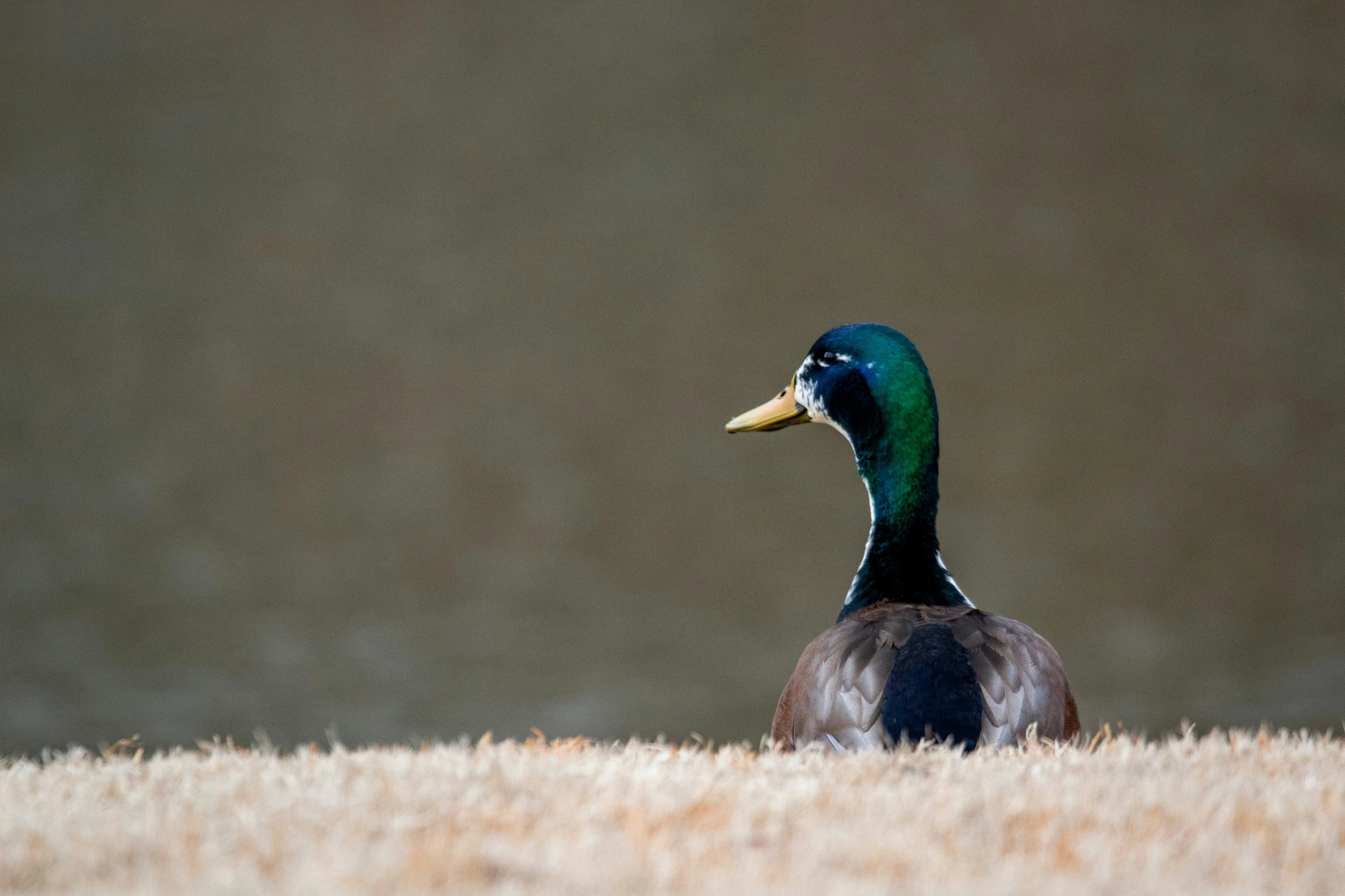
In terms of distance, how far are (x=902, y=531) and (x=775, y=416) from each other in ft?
1.69

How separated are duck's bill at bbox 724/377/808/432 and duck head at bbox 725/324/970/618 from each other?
13 cm

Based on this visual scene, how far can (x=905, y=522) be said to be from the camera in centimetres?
269

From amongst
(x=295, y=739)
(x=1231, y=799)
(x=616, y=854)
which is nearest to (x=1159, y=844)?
(x=1231, y=799)

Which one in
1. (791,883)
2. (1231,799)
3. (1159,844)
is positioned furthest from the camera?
(1231,799)

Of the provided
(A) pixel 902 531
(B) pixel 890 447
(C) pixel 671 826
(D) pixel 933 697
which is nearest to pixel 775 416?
(B) pixel 890 447

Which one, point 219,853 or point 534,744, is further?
point 534,744

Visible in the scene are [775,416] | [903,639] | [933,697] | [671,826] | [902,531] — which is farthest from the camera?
[775,416]

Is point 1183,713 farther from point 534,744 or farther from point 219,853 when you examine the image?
point 219,853

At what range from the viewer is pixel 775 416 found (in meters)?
3.10

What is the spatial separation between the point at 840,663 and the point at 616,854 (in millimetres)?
1052

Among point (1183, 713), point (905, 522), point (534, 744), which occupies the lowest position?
point (1183, 713)

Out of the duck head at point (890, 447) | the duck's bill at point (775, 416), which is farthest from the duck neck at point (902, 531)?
the duck's bill at point (775, 416)

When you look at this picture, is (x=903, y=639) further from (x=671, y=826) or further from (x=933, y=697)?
(x=671, y=826)

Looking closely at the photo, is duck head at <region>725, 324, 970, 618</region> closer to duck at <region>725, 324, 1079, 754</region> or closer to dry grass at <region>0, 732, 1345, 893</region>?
duck at <region>725, 324, 1079, 754</region>
